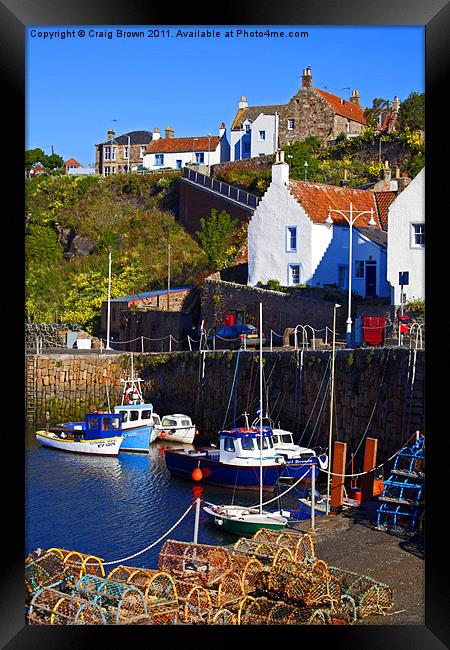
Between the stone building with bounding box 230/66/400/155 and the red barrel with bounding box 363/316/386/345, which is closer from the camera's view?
the red barrel with bounding box 363/316/386/345

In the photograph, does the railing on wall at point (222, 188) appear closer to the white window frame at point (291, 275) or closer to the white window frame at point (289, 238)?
the white window frame at point (289, 238)

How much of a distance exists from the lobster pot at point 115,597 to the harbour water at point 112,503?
155 inches

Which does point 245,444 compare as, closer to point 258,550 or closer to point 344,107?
point 258,550

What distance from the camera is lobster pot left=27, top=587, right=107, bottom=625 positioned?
1016cm

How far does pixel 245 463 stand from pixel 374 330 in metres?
4.63

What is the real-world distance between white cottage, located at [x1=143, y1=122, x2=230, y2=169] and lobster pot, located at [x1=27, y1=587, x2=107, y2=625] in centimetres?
4055

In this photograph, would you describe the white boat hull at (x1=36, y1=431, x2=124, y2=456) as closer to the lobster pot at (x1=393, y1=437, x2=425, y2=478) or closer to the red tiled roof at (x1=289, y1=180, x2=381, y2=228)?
the red tiled roof at (x1=289, y1=180, x2=381, y2=228)

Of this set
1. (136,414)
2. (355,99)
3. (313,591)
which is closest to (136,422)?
(136,414)

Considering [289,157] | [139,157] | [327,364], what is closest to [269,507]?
[327,364]

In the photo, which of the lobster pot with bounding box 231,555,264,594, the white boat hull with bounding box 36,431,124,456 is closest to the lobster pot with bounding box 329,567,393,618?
the lobster pot with bounding box 231,555,264,594

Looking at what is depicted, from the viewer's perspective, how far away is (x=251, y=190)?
43625mm

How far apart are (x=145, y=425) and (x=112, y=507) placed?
Answer: 783 cm

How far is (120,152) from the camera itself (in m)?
55.8

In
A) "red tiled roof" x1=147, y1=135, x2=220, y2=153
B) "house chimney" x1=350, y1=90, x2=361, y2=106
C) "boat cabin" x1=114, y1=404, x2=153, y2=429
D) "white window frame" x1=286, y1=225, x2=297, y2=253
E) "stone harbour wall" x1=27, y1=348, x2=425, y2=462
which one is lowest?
"boat cabin" x1=114, y1=404, x2=153, y2=429
